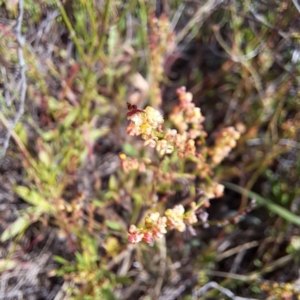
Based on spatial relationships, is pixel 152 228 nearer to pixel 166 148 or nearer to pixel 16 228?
pixel 166 148

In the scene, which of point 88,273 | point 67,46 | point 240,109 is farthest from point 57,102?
point 240,109

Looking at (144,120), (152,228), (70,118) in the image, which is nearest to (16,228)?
(70,118)

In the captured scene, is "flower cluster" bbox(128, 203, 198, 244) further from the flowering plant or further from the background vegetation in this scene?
the background vegetation

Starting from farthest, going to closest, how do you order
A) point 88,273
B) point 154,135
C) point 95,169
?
point 95,169 → point 88,273 → point 154,135

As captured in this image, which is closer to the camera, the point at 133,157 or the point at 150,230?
the point at 150,230

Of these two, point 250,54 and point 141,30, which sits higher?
point 141,30

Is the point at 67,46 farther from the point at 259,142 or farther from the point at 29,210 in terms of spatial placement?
the point at 259,142

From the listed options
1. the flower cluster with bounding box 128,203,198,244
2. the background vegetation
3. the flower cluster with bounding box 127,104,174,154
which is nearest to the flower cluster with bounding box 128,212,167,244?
the flower cluster with bounding box 128,203,198,244
